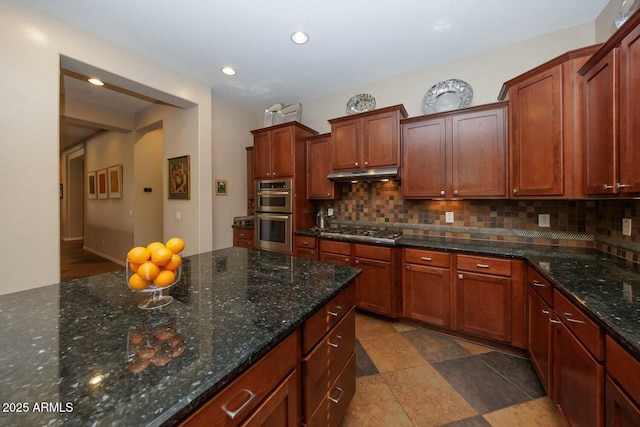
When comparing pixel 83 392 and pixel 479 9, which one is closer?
pixel 83 392

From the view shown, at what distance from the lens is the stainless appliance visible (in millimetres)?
3297

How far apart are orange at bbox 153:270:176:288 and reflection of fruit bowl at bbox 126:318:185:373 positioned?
0.58ft

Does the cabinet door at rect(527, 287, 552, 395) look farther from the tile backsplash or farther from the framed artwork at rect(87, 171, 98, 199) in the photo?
the framed artwork at rect(87, 171, 98, 199)

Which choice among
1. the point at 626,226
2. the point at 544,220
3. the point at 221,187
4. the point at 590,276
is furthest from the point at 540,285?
the point at 221,187

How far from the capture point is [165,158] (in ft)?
11.8

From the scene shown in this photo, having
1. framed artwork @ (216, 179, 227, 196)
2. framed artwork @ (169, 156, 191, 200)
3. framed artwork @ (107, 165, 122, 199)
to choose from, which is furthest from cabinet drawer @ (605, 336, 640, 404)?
framed artwork @ (107, 165, 122, 199)

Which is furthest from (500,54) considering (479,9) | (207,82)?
(207,82)

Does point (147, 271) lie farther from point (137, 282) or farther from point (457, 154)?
point (457, 154)

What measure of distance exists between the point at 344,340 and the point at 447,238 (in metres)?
1.92

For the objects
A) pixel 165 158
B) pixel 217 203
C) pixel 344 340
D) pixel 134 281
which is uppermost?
pixel 165 158

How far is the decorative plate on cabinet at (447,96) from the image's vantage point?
103 inches

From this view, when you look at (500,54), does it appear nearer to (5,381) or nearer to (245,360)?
(245,360)

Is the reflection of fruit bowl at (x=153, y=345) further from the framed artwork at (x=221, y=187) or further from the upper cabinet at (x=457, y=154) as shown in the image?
the framed artwork at (x=221, y=187)

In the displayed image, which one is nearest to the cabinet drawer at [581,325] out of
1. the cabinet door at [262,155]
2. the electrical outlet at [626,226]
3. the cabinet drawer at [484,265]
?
the cabinet drawer at [484,265]
